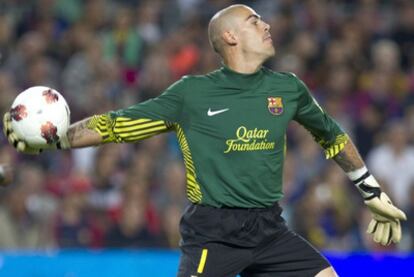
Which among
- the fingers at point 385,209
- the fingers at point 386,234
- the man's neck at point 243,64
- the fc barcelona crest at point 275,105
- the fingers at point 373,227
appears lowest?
the fingers at point 386,234

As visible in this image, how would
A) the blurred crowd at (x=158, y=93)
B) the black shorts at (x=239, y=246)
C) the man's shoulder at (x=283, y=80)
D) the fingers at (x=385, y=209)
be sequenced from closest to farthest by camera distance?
the black shorts at (x=239, y=246), the man's shoulder at (x=283, y=80), the fingers at (x=385, y=209), the blurred crowd at (x=158, y=93)

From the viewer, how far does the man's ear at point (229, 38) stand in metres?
6.87

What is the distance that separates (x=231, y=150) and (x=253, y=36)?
0.73 m

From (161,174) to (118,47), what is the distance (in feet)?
7.37

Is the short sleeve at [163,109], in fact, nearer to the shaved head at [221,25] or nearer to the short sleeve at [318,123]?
the shaved head at [221,25]

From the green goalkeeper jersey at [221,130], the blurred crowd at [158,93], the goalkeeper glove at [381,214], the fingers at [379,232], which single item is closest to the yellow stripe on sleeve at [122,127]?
the green goalkeeper jersey at [221,130]

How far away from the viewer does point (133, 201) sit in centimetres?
1109

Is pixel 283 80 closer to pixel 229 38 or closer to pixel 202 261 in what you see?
pixel 229 38

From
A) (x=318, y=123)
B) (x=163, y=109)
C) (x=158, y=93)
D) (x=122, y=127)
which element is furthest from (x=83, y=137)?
(x=158, y=93)

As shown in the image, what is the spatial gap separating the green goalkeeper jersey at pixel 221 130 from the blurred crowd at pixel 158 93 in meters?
4.36

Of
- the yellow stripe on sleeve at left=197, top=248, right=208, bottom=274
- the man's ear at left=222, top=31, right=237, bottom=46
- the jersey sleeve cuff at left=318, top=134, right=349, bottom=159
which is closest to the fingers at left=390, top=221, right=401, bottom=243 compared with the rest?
the jersey sleeve cuff at left=318, top=134, right=349, bottom=159

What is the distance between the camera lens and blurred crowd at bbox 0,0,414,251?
11.2 m

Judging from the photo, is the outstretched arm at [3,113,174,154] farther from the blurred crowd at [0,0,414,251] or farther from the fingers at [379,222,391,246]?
the blurred crowd at [0,0,414,251]

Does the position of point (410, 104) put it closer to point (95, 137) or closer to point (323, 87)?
point (323, 87)
